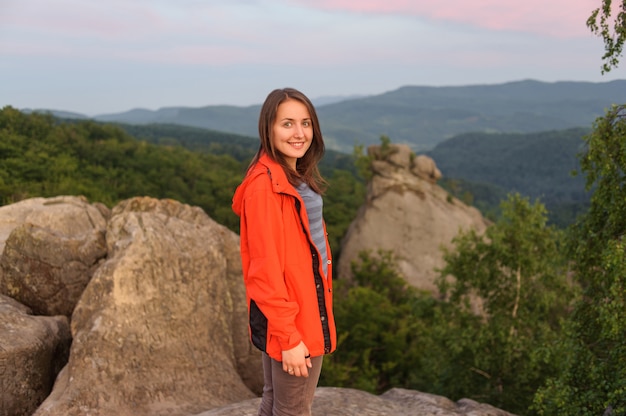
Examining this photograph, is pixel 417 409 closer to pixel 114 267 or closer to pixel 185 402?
pixel 185 402

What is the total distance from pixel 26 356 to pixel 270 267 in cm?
498

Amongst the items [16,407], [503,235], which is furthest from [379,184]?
[16,407]

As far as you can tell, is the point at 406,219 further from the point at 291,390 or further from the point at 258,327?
the point at 258,327

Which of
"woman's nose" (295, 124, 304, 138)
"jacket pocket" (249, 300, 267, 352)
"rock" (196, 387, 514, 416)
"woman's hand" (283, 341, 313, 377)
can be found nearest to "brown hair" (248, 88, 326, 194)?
"woman's nose" (295, 124, 304, 138)

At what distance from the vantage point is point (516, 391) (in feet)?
48.3

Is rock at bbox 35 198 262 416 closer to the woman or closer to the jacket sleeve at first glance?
the woman

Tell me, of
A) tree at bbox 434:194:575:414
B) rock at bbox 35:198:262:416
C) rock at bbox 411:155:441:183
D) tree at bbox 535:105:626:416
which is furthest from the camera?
rock at bbox 411:155:441:183

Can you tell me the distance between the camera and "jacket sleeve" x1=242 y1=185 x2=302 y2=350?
3506 millimetres

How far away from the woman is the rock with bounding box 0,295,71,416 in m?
4.36

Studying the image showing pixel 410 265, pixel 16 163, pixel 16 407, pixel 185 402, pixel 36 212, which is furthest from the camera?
pixel 410 265

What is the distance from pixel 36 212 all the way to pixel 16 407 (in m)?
5.68

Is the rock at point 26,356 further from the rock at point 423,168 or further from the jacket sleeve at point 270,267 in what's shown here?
the rock at point 423,168

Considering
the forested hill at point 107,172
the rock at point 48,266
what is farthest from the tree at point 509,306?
the forested hill at point 107,172

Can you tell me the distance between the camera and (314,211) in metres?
3.96
